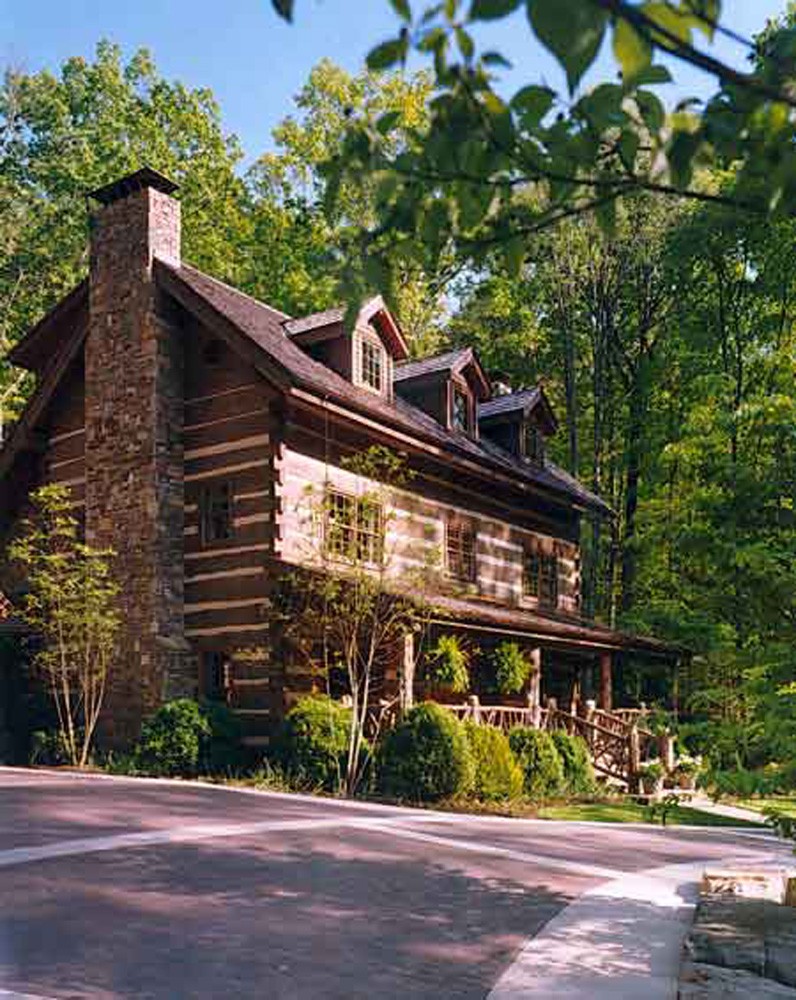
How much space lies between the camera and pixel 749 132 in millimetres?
3029

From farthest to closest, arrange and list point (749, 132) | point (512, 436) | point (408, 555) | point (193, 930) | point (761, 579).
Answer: point (512, 436), point (408, 555), point (761, 579), point (193, 930), point (749, 132)

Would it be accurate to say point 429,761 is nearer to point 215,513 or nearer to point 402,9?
point 215,513

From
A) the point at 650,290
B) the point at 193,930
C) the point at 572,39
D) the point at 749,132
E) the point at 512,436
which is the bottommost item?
the point at 193,930

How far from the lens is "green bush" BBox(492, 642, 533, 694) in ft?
73.6

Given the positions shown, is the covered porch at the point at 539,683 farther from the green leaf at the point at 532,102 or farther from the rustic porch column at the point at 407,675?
the green leaf at the point at 532,102

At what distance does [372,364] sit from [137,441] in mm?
5560

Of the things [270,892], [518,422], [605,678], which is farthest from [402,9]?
[518,422]

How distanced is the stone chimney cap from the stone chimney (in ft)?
0.08

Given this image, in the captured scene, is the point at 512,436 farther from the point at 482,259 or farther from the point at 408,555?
the point at 482,259

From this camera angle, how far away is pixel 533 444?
95.0 feet

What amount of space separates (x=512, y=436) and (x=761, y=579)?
20.0 metres

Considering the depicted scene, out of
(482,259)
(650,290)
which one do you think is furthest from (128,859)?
(650,290)

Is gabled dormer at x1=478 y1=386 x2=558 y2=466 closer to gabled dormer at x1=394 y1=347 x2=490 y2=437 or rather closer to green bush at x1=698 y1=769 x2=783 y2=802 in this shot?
gabled dormer at x1=394 y1=347 x2=490 y2=437

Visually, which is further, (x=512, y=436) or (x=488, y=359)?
(x=488, y=359)
